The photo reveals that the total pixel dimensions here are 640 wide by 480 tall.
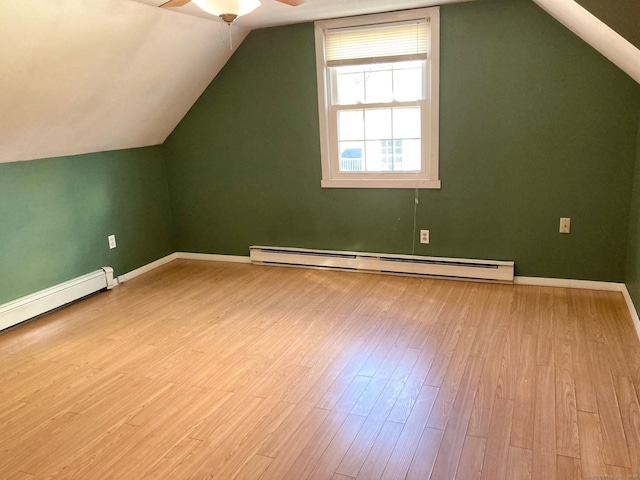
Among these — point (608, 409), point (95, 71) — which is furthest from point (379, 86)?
point (608, 409)

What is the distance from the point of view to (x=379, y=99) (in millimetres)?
4109

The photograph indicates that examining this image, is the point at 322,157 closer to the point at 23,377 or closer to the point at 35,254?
the point at 35,254

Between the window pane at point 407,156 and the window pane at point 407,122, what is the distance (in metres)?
0.06

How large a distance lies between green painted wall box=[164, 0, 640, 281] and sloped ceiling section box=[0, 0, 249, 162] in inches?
18.3

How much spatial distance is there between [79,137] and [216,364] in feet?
A: 7.33

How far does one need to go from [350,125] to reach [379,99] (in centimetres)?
33

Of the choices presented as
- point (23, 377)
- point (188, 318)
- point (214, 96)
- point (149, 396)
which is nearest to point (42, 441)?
point (149, 396)

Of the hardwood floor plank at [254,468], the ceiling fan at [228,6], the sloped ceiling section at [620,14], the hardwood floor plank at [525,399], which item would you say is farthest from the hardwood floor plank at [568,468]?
the ceiling fan at [228,6]

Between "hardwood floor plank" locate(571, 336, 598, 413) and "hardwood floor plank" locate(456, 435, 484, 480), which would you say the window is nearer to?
"hardwood floor plank" locate(571, 336, 598, 413)

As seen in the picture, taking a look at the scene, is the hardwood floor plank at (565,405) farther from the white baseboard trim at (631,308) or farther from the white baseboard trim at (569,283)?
the white baseboard trim at (569,283)

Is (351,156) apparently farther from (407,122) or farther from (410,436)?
(410,436)

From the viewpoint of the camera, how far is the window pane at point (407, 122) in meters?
4.03

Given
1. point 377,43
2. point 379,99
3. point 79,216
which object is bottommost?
point 79,216

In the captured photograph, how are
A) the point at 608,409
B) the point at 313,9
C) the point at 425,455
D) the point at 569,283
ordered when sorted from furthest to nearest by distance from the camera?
the point at 569,283
the point at 313,9
the point at 608,409
the point at 425,455
